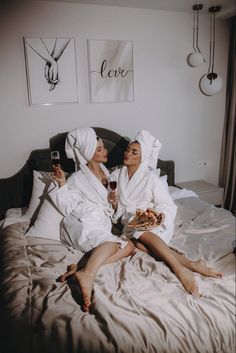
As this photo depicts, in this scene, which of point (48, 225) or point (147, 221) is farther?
point (48, 225)

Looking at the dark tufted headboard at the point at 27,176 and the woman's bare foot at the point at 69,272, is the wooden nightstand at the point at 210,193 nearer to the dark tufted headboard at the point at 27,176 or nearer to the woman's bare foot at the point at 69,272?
the dark tufted headboard at the point at 27,176

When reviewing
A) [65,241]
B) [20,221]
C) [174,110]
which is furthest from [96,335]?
[174,110]

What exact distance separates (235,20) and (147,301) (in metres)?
2.24

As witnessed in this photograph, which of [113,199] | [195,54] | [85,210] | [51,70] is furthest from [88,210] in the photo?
[195,54]

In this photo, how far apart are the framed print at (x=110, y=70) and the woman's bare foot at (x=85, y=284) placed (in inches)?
54.9

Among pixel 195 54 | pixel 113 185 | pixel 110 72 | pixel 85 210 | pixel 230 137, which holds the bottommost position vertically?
pixel 85 210

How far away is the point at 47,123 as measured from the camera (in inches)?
82.4

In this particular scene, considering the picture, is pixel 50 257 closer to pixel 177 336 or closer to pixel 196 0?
pixel 177 336

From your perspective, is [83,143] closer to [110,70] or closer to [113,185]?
[113,185]

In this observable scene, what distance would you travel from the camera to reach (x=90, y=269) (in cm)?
116

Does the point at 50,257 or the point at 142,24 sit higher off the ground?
the point at 142,24

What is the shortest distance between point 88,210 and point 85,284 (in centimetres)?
49

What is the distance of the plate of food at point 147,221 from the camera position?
133 cm

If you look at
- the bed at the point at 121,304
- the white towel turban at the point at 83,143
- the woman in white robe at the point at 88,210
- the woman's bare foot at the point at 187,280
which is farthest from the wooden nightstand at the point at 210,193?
the woman's bare foot at the point at 187,280
